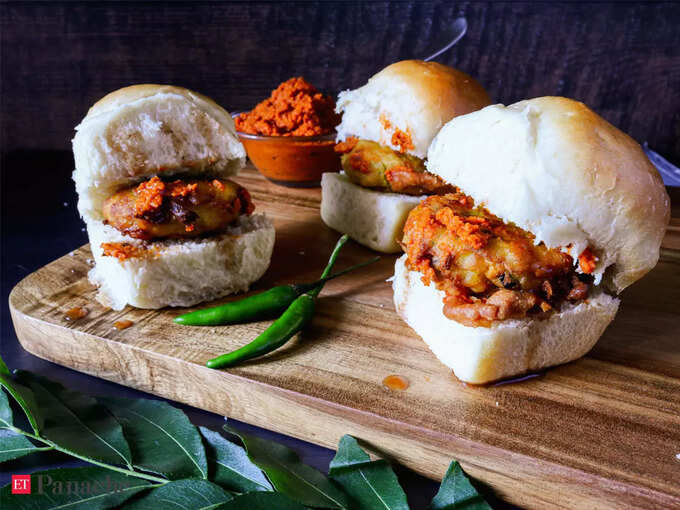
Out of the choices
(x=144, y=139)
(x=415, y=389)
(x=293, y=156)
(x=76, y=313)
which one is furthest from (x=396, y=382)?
(x=293, y=156)

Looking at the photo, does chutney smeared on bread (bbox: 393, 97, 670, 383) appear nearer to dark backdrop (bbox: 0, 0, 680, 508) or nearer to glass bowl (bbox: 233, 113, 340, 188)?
glass bowl (bbox: 233, 113, 340, 188)

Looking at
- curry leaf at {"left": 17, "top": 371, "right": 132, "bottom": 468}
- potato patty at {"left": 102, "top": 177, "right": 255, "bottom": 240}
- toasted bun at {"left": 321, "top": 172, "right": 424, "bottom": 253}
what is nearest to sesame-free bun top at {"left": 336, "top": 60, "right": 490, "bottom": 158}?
toasted bun at {"left": 321, "top": 172, "right": 424, "bottom": 253}

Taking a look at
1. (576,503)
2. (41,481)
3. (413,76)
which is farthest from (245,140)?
(576,503)

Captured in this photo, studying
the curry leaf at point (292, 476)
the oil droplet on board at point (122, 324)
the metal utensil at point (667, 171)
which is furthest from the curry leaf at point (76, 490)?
the metal utensil at point (667, 171)

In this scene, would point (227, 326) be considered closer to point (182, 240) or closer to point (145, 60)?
point (182, 240)

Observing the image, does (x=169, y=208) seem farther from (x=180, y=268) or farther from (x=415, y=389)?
(x=415, y=389)

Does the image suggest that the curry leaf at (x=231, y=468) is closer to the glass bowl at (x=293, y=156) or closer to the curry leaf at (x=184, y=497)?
the curry leaf at (x=184, y=497)
